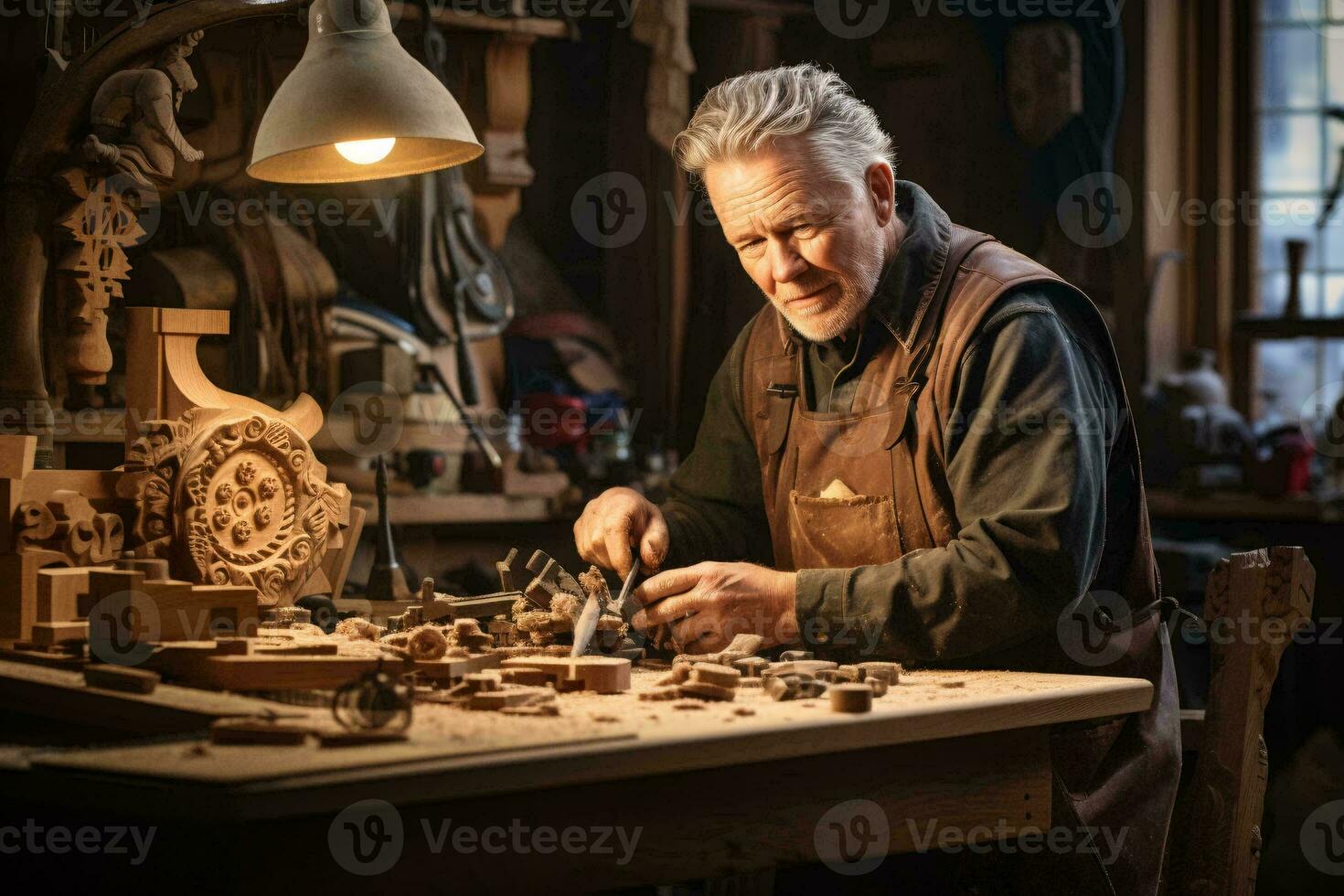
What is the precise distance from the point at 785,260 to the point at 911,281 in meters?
0.24

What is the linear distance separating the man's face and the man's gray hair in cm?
3

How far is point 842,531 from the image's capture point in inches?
127

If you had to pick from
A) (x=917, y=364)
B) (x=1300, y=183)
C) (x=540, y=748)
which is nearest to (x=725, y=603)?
(x=917, y=364)

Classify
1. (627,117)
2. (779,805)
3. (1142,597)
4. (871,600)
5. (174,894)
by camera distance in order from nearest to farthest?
(174,894), (779,805), (871,600), (1142,597), (627,117)

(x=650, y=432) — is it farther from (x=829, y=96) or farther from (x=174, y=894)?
(x=174, y=894)

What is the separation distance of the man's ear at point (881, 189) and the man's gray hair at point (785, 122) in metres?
0.02

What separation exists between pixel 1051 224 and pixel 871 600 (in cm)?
435

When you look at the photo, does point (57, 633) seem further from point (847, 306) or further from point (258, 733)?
point (847, 306)

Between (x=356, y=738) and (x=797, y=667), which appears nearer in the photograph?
(x=356, y=738)

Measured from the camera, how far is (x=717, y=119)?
126 inches

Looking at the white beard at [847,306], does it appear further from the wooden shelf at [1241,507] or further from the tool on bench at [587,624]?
the wooden shelf at [1241,507]

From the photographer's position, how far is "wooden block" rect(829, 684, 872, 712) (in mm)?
2344

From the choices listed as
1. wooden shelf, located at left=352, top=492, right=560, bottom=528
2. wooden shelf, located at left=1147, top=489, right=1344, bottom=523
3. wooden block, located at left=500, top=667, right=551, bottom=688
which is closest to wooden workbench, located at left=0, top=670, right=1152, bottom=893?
wooden block, located at left=500, top=667, right=551, bottom=688

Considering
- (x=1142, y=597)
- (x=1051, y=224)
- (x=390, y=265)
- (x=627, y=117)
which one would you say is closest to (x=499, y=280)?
(x=390, y=265)
